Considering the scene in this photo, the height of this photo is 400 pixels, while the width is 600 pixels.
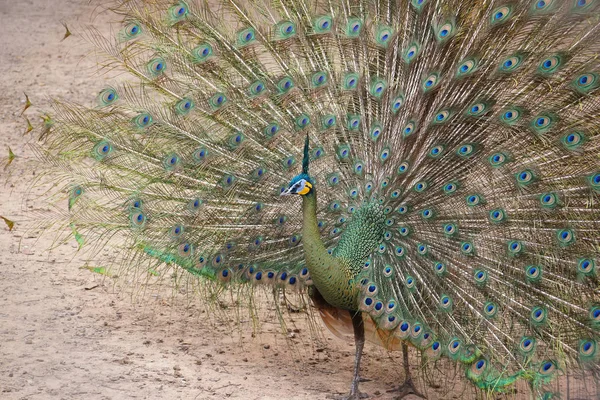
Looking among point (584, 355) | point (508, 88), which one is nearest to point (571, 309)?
point (584, 355)

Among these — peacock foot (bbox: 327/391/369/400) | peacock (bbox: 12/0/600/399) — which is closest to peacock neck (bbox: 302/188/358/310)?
peacock (bbox: 12/0/600/399)

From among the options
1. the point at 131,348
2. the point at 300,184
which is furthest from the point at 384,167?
the point at 131,348

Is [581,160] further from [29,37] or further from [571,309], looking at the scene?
[29,37]

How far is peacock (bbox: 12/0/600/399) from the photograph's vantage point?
4363 mm

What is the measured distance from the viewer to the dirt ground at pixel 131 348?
16.2ft

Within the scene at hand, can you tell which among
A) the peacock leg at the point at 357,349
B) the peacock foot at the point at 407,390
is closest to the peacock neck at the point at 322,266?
the peacock leg at the point at 357,349

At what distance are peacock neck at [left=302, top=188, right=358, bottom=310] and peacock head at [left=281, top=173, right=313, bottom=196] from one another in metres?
0.05

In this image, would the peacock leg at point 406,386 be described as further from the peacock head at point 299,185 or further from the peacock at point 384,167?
the peacock head at point 299,185

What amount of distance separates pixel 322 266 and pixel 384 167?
724mm

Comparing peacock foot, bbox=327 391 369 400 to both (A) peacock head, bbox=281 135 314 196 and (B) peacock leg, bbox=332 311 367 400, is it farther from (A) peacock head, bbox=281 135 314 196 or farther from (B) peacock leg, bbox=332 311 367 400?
(A) peacock head, bbox=281 135 314 196

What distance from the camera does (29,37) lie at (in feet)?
39.7

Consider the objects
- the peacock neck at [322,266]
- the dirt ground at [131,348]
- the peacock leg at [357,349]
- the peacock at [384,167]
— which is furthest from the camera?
the dirt ground at [131,348]

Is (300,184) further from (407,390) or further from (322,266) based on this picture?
(407,390)

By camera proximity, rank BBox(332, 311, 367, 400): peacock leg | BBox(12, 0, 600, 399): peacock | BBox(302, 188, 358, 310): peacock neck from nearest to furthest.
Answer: BBox(12, 0, 600, 399): peacock, BBox(302, 188, 358, 310): peacock neck, BBox(332, 311, 367, 400): peacock leg
